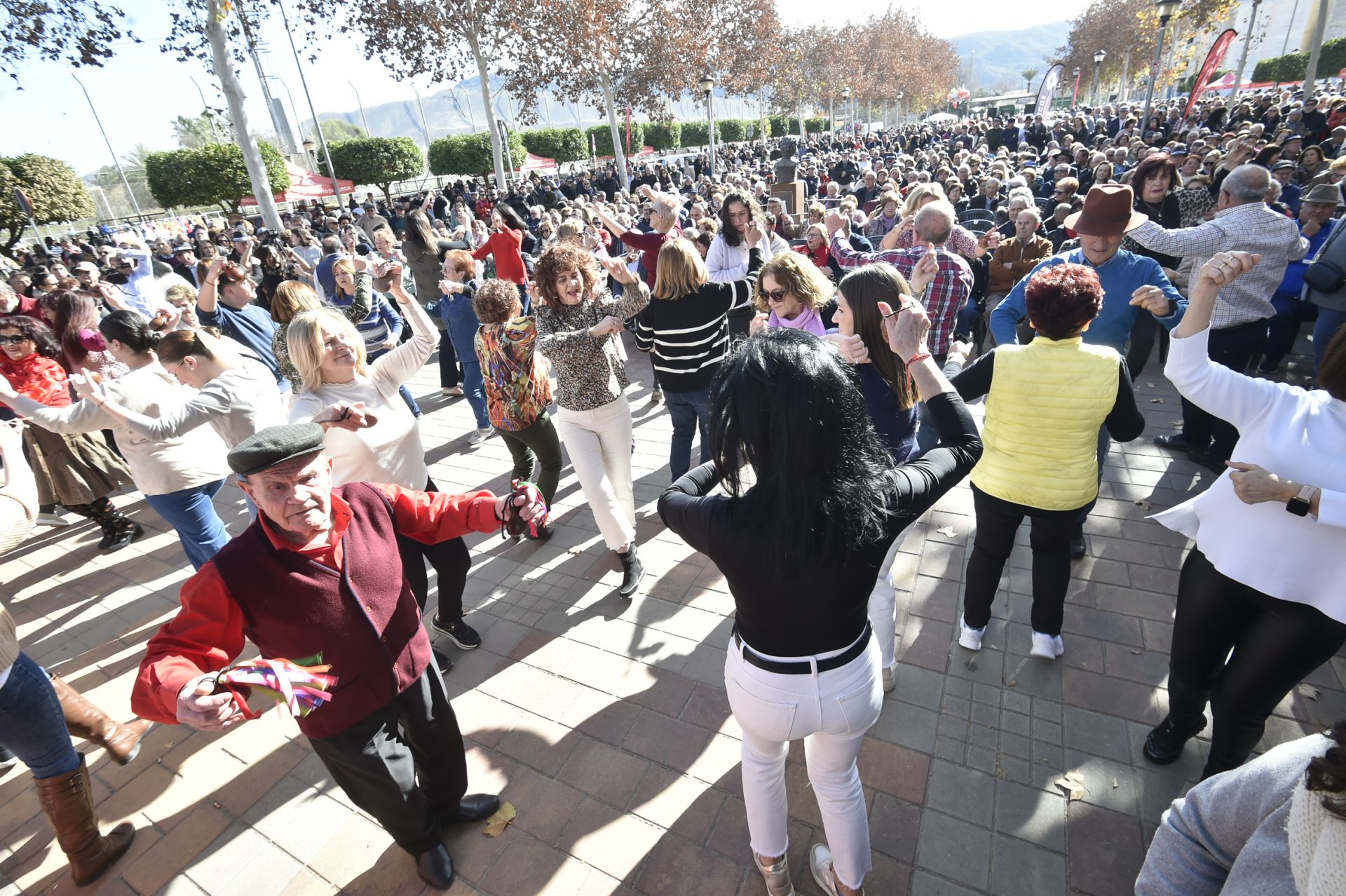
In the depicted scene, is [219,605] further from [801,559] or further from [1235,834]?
[1235,834]

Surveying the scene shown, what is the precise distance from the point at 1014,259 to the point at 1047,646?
3974mm

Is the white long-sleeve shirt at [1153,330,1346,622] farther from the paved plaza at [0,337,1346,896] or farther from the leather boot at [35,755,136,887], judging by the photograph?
the leather boot at [35,755,136,887]

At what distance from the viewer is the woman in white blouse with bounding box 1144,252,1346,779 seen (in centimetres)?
176

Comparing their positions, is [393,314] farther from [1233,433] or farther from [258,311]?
[1233,433]

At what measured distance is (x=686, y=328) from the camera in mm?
4039

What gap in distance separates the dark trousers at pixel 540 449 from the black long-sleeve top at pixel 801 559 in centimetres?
249

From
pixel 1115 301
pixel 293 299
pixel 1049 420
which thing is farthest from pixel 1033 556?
pixel 293 299

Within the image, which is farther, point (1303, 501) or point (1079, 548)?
point (1079, 548)

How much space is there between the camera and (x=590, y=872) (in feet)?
7.89

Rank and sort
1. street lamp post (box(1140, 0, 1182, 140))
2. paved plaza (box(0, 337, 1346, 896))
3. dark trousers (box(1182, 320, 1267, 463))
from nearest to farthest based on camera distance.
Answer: paved plaza (box(0, 337, 1346, 896)), dark trousers (box(1182, 320, 1267, 463)), street lamp post (box(1140, 0, 1182, 140))

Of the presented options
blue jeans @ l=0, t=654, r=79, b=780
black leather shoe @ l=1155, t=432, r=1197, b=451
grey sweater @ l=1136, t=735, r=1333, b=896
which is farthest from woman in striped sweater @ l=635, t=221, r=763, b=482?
black leather shoe @ l=1155, t=432, r=1197, b=451

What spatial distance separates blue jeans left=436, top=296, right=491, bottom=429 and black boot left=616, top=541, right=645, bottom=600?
3068 millimetres

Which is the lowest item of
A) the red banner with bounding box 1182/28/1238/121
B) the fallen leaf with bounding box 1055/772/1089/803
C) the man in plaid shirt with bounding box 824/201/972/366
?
the fallen leaf with bounding box 1055/772/1089/803

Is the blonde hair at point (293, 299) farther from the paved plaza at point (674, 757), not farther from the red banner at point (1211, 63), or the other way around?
the red banner at point (1211, 63)
